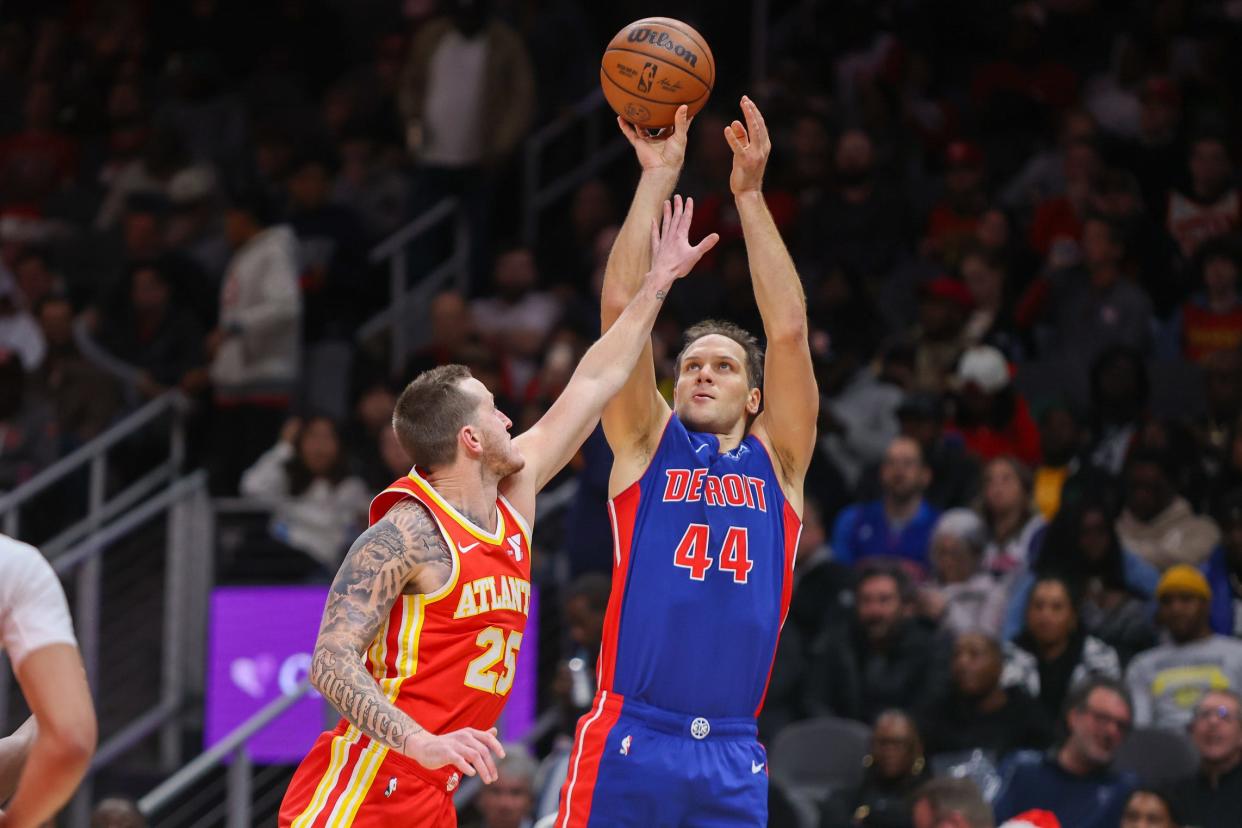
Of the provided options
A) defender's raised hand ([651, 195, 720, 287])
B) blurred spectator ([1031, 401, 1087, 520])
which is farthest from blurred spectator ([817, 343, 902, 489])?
defender's raised hand ([651, 195, 720, 287])

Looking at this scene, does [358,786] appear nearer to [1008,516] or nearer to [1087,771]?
→ [1087,771]

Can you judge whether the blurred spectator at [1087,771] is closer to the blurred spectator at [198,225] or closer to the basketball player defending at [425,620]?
the basketball player defending at [425,620]

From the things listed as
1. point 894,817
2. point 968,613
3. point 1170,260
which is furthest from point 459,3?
point 894,817

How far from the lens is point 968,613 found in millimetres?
10070

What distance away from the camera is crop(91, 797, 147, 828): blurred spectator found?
8359mm

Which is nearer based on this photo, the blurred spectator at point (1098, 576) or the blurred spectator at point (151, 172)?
the blurred spectator at point (1098, 576)

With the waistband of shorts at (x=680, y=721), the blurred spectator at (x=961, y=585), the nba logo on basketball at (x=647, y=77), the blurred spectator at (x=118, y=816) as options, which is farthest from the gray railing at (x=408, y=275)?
the waistband of shorts at (x=680, y=721)

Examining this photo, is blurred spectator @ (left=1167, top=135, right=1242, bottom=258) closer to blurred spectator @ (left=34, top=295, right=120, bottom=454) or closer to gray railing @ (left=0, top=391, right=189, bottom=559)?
gray railing @ (left=0, top=391, right=189, bottom=559)

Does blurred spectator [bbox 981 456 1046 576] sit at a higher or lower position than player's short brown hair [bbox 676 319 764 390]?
lower

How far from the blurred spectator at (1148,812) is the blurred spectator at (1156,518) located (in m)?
1.98

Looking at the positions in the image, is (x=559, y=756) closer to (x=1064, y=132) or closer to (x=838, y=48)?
(x=1064, y=132)

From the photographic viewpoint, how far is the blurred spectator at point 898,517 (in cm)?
1066

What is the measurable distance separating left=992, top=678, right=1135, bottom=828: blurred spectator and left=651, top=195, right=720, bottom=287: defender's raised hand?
3.28 m

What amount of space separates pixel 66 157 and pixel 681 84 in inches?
413
